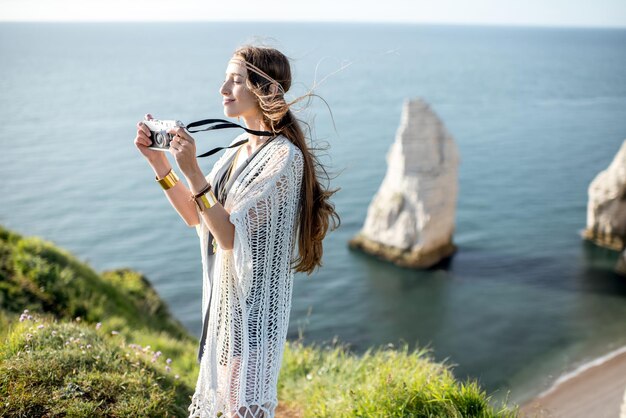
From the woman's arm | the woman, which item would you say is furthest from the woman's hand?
the woman

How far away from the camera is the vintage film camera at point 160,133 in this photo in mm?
2891

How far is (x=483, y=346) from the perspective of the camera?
17.2 m

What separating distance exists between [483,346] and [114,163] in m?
31.5

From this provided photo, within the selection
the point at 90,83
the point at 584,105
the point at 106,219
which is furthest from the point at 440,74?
the point at 106,219

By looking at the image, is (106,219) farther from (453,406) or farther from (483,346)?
(453,406)

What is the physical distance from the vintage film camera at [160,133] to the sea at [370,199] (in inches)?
28.5

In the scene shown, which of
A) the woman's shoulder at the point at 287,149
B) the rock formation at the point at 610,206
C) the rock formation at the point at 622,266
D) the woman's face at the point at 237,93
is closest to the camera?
the woman's shoulder at the point at 287,149

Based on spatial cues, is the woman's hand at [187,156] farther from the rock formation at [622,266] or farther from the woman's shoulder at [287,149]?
the rock formation at [622,266]

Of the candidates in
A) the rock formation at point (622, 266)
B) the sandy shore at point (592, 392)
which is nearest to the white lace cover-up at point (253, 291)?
the sandy shore at point (592, 392)

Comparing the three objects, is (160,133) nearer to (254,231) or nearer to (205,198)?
(205,198)

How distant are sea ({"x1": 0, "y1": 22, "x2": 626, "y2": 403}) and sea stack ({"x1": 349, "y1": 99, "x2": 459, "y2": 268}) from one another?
0.90 m

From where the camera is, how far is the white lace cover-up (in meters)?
2.96

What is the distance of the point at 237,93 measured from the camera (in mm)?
3131

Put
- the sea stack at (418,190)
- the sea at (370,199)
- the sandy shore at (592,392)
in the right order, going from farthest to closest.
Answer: the sea stack at (418,190) → the sea at (370,199) → the sandy shore at (592,392)
